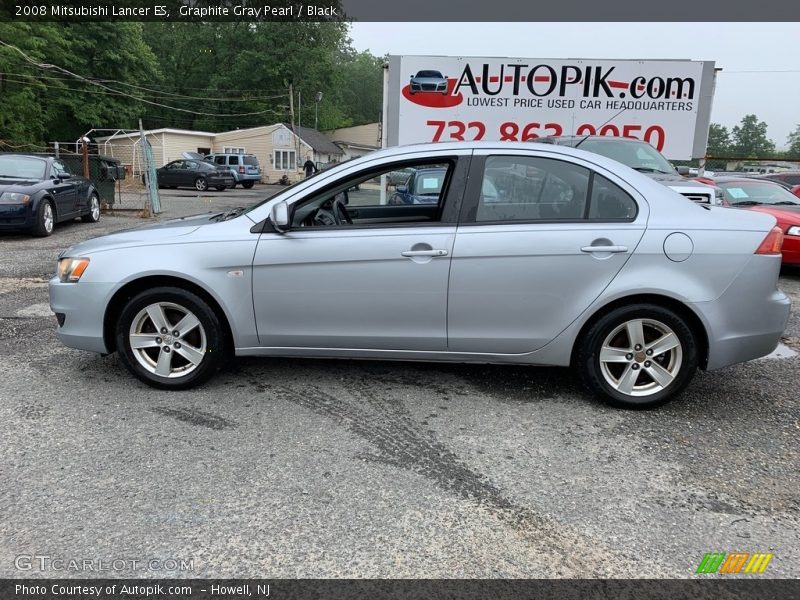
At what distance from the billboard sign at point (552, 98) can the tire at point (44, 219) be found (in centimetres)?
657

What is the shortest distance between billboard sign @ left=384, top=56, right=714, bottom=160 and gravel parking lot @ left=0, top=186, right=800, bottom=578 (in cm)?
796

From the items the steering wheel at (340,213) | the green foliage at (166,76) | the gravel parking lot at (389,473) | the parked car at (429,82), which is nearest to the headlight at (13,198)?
the gravel parking lot at (389,473)

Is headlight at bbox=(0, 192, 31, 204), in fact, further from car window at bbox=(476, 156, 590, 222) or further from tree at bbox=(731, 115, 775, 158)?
tree at bbox=(731, 115, 775, 158)

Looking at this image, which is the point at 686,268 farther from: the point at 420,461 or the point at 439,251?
the point at 420,461

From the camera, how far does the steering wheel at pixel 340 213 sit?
4.30 metres

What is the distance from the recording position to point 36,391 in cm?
398

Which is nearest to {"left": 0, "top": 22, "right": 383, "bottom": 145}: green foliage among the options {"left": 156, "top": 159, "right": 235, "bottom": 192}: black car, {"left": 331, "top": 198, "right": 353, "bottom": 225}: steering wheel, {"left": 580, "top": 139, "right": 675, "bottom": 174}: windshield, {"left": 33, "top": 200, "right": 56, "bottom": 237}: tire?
{"left": 156, "top": 159, "right": 235, "bottom": 192}: black car

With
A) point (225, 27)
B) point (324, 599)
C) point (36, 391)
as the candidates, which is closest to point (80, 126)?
point (225, 27)

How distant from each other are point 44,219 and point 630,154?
390 inches

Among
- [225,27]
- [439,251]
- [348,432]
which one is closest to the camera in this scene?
[348,432]

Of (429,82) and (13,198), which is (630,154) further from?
(13,198)

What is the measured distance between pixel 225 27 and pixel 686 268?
59.3m

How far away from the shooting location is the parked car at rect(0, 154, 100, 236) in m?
9.95

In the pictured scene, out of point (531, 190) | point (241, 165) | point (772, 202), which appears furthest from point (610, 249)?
point (241, 165)
